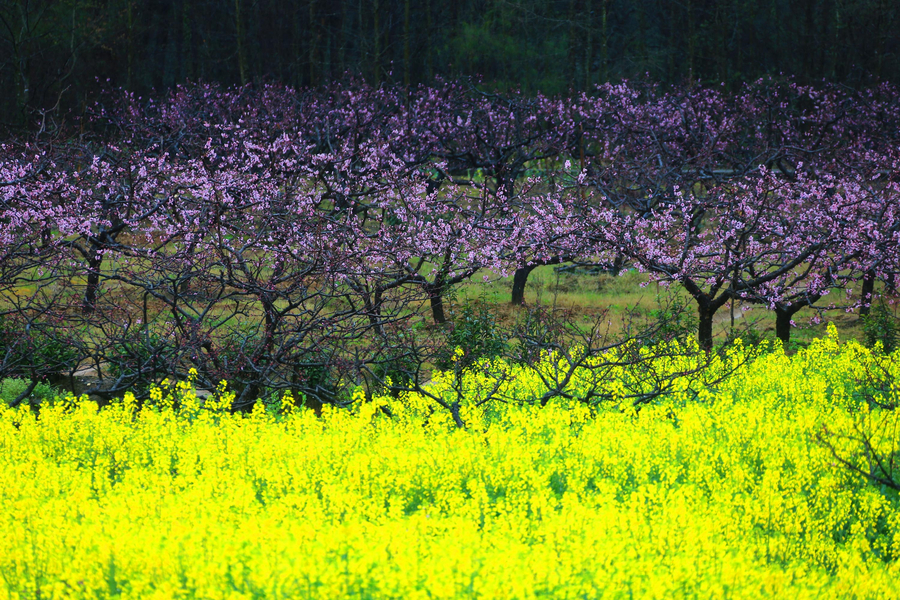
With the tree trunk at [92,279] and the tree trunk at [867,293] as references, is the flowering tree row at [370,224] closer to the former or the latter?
the tree trunk at [92,279]

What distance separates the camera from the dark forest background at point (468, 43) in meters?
30.3

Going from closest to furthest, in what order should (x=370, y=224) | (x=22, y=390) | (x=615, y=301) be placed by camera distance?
(x=22, y=390)
(x=615, y=301)
(x=370, y=224)

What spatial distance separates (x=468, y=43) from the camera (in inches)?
1371

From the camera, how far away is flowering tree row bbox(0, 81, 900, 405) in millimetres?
10102

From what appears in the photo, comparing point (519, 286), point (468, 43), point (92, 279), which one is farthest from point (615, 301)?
point (468, 43)

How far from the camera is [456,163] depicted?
79.6 feet

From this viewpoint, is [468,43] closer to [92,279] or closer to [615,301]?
[615,301]

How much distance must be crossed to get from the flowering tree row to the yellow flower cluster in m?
1.30

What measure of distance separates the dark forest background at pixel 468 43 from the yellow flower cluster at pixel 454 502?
2353 cm

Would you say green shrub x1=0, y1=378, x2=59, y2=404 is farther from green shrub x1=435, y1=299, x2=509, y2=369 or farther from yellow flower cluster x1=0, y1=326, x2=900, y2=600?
green shrub x1=435, y1=299, x2=509, y2=369

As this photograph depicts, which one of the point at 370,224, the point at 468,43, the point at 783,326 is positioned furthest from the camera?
the point at 468,43

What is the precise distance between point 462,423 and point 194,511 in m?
3.52

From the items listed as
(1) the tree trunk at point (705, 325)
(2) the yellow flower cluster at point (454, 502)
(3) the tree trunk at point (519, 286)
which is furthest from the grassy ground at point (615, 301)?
(2) the yellow flower cluster at point (454, 502)

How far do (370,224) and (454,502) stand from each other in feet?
51.4
